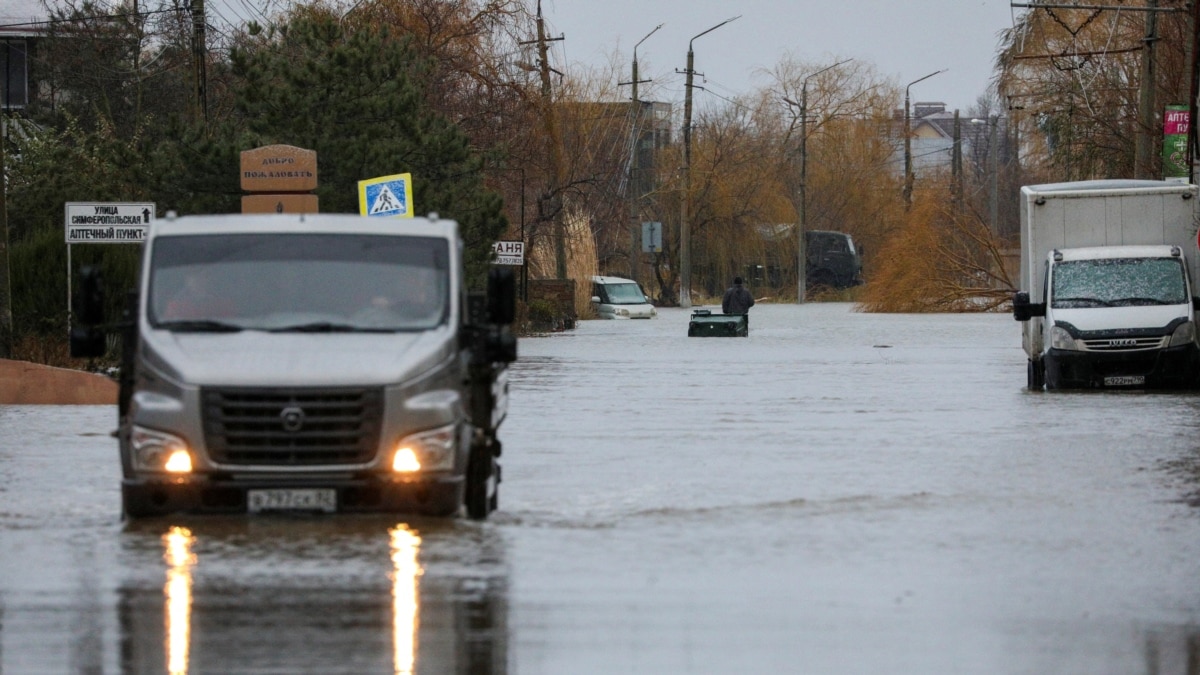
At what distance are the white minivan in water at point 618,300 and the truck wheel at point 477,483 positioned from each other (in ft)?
193

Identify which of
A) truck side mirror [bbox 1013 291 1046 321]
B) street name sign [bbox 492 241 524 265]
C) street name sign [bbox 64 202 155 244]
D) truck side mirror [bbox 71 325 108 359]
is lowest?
A: truck side mirror [bbox 1013 291 1046 321]

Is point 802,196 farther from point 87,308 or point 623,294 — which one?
point 87,308

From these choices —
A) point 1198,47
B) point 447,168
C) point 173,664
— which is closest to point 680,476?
point 173,664

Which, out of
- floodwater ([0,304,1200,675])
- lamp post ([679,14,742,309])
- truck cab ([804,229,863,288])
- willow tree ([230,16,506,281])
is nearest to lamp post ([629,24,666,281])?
lamp post ([679,14,742,309])

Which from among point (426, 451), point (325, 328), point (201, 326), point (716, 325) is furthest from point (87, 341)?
point (716, 325)

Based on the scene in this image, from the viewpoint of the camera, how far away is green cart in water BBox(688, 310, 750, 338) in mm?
52312

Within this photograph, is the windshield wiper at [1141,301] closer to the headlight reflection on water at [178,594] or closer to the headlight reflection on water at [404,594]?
the headlight reflection on water at [404,594]

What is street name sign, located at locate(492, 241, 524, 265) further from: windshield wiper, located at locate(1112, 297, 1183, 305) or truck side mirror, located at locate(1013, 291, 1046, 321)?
windshield wiper, located at locate(1112, 297, 1183, 305)

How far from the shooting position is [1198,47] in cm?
3647

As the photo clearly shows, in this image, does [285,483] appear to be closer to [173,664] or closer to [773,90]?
[173,664]

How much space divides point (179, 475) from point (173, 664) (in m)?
4.06

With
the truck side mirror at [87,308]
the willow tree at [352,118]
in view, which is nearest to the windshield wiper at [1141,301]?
the willow tree at [352,118]

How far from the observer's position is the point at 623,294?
7400 centimetres

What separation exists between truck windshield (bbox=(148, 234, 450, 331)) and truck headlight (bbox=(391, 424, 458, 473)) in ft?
2.77
